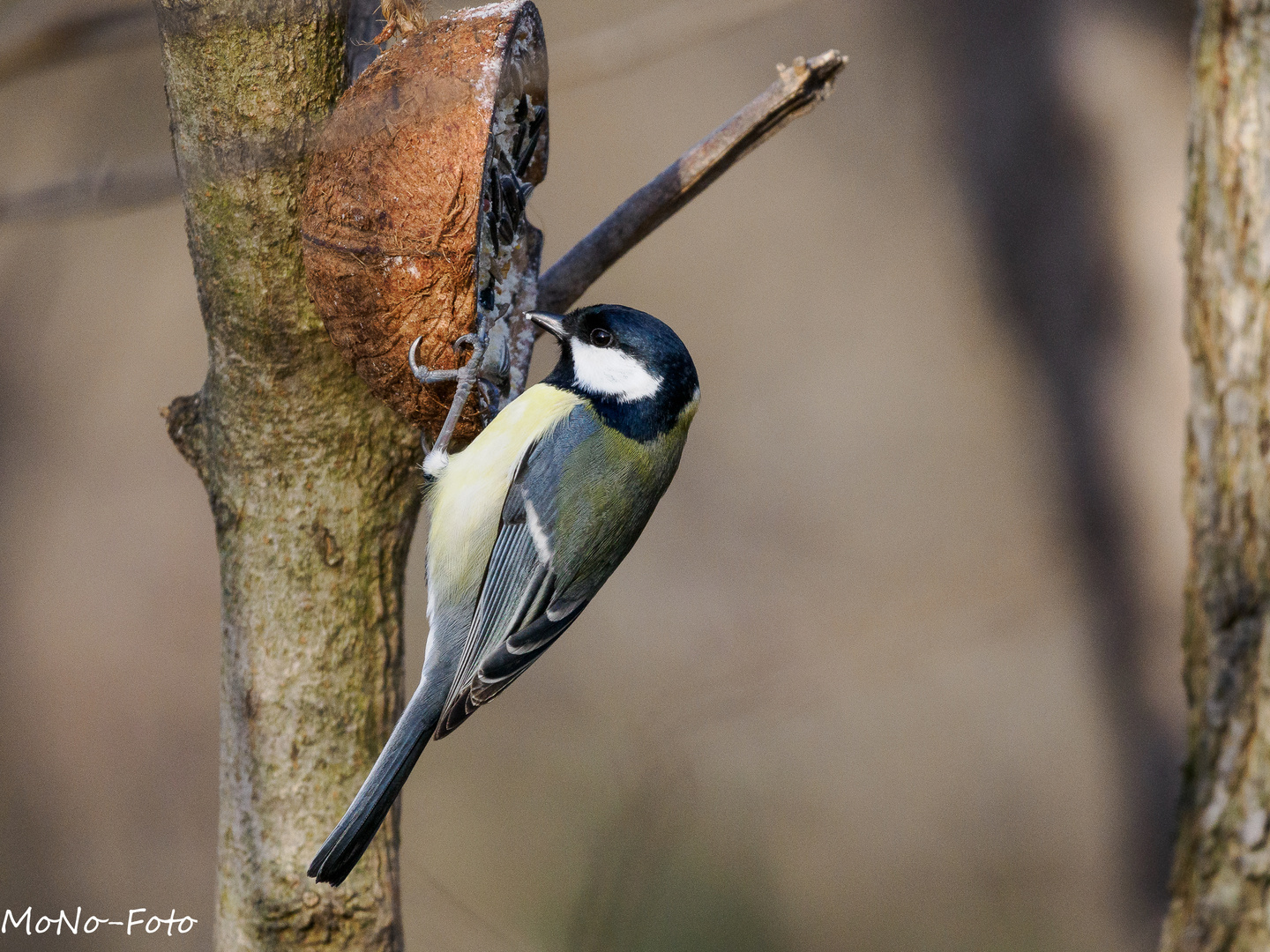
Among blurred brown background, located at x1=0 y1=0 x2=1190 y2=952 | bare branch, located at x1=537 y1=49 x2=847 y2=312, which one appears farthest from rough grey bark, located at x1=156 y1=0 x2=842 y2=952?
blurred brown background, located at x1=0 y1=0 x2=1190 y2=952

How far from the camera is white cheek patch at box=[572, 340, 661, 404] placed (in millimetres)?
2041

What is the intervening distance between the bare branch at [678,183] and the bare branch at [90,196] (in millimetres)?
679

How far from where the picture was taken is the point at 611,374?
81.5 inches

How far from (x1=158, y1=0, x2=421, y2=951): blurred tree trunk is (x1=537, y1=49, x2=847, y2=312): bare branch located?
0.45 metres

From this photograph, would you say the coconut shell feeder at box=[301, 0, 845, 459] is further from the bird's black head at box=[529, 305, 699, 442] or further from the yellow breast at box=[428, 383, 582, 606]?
the bird's black head at box=[529, 305, 699, 442]

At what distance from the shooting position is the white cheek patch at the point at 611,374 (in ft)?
6.70

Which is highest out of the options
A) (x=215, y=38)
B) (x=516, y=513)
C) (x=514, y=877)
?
(x=215, y=38)

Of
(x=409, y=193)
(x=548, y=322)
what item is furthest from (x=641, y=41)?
(x=409, y=193)

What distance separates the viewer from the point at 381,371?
1.63 meters

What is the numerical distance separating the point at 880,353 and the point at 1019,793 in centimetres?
204

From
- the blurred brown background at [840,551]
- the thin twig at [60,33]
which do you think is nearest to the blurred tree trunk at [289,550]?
the thin twig at [60,33]

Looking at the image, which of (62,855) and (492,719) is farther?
(492,719)

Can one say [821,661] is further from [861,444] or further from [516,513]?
[516,513]

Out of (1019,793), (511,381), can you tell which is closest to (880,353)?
(1019,793)
